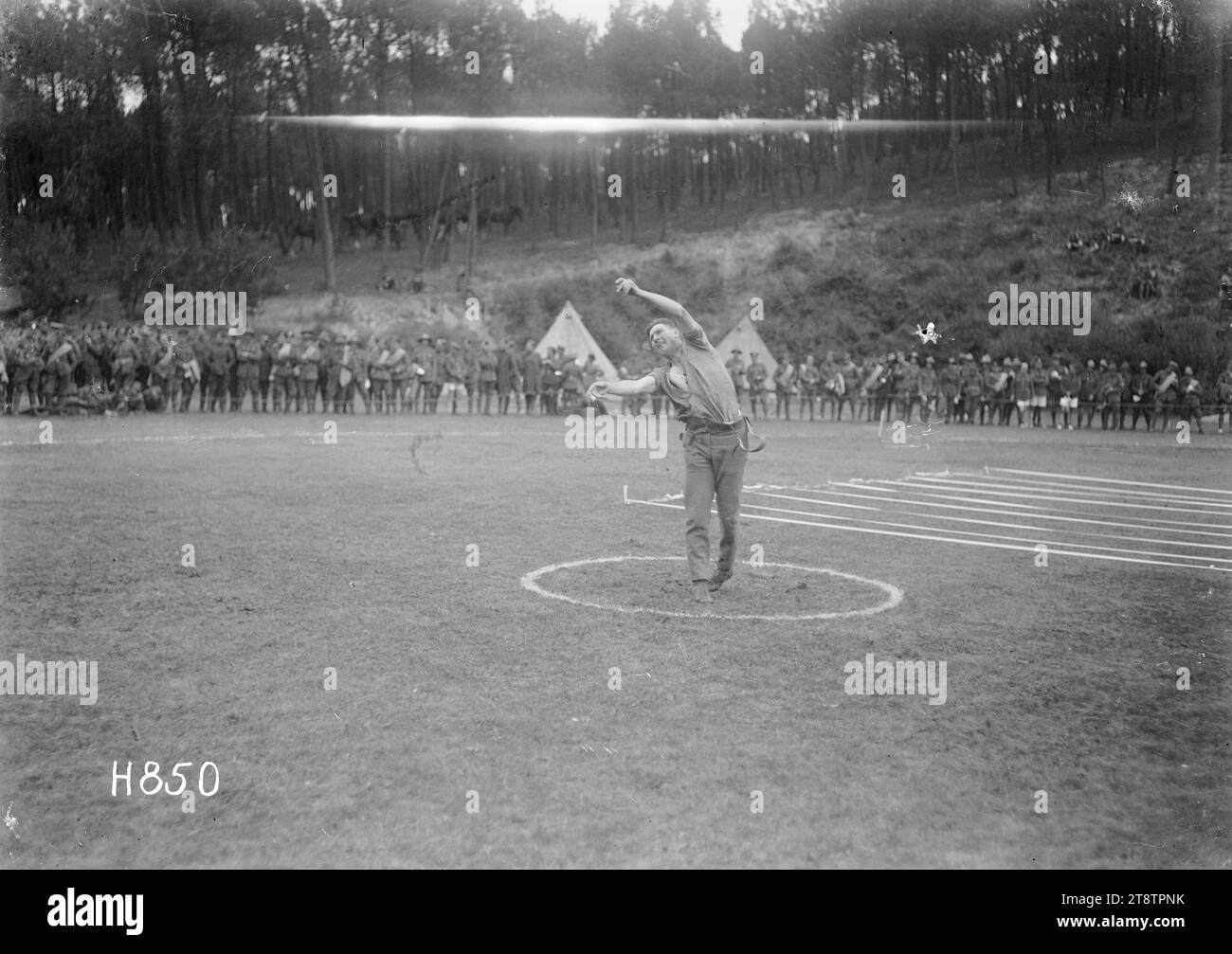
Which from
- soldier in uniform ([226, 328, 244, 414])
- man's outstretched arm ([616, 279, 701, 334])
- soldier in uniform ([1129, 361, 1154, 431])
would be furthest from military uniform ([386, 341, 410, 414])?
man's outstretched arm ([616, 279, 701, 334])

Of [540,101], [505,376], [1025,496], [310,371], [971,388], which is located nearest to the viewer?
[1025,496]

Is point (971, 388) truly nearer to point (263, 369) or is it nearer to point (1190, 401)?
point (1190, 401)

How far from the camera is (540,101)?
47.4 m

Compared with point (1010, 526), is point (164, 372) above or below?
above

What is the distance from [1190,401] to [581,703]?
97.9 feet

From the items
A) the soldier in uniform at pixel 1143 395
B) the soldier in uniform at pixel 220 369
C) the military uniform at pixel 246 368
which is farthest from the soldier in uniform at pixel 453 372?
the soldier in uniform at pixel 1143 395

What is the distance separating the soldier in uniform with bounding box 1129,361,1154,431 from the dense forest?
235 inches

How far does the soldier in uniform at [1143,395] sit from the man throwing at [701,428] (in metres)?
25.4

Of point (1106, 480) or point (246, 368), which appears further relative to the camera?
point (246, 368)

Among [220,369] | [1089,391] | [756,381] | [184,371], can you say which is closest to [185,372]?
[184,371]

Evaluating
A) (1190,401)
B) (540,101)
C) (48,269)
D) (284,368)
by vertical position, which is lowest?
(1190,401)

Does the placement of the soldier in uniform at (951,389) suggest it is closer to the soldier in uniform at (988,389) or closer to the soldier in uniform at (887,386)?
the soldier in uniform at (988,389)

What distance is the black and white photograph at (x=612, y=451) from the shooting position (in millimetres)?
5297

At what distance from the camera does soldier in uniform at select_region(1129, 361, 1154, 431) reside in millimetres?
31734
